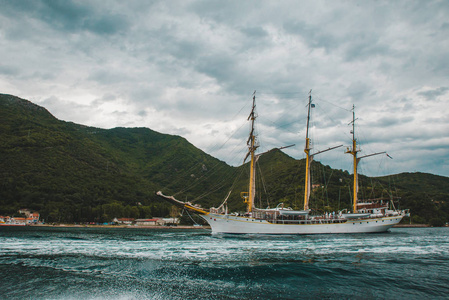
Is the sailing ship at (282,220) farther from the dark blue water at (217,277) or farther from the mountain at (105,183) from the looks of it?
the mountain at (105,183)

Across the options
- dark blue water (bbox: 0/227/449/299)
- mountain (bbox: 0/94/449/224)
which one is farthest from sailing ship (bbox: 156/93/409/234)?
mountain (bbox: 0/94/449/224)

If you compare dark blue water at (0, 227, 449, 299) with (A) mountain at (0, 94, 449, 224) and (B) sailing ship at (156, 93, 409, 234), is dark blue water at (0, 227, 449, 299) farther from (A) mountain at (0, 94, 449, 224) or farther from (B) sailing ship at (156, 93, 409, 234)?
(A) mountain at (0, 94, 449, 224)

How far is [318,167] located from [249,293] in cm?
13815

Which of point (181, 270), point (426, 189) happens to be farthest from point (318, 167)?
point (181, 270)

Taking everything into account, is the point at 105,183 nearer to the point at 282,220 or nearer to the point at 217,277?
the point at 282,220

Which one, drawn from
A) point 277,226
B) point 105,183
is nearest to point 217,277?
point 277,226

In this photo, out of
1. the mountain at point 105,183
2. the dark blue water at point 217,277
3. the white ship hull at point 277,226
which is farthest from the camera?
the mountain at point 105,183

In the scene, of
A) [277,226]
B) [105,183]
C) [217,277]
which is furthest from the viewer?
[105,183]

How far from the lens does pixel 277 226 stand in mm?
44594

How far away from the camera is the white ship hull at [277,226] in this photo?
4369 centimetres

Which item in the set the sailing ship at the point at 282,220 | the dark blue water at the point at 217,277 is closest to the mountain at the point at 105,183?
the sailing ship at the point at 282,220

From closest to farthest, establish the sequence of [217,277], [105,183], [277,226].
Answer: [217,277]
[277,226]
[105,183]

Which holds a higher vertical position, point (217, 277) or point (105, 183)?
point (105, 183)

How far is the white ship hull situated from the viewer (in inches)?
1720
